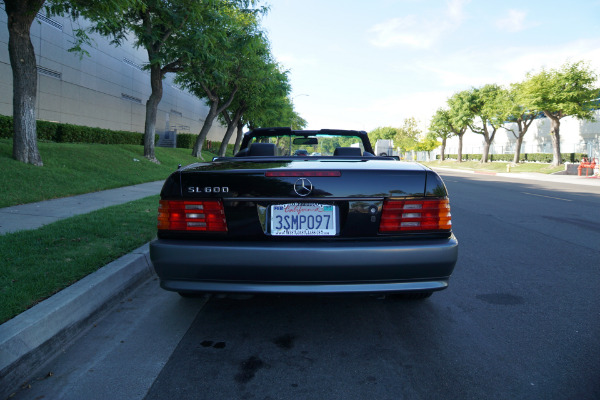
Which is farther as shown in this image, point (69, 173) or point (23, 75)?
point (69, 173)

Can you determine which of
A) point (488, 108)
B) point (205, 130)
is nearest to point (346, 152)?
point (205, 130)

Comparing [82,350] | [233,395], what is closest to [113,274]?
[82,350]

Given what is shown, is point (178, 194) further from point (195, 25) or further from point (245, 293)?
point (195, 25)

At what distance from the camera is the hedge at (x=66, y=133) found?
14.4 meters

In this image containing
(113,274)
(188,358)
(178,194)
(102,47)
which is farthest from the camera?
(102,47)

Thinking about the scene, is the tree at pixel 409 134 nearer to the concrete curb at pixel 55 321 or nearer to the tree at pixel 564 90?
the tree at pixel 564 90

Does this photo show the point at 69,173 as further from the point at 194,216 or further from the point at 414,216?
the point at 414,216

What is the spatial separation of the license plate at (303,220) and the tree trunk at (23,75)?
32.2 ft

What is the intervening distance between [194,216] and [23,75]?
976cm

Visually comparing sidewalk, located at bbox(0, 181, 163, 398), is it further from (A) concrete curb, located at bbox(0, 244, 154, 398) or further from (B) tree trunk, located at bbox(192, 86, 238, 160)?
(B) tree trunk, located at bbox(192, 86, 238, 160)

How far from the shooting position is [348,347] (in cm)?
268

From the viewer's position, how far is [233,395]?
2.12m

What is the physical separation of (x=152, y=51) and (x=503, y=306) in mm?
15795

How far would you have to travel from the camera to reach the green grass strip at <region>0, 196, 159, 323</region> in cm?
302
